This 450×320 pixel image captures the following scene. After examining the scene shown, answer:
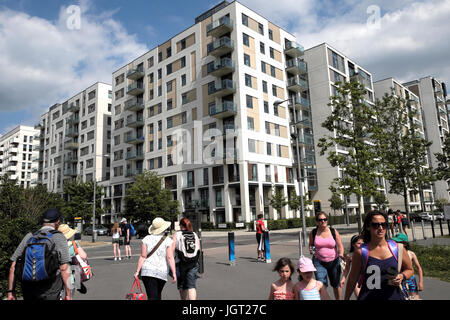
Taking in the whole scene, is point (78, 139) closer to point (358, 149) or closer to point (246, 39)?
point (246, 39)

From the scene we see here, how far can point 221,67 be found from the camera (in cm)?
4256

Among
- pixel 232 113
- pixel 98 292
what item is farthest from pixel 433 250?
pixel 232 113

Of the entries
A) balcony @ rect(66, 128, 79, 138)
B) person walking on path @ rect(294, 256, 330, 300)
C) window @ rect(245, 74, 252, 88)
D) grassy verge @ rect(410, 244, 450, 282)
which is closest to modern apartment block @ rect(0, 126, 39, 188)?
balcony @ rect(66, 128, 79, 138)

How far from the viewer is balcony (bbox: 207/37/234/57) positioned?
42.9 m

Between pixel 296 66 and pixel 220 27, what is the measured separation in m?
12.9

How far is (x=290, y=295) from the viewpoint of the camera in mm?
3781

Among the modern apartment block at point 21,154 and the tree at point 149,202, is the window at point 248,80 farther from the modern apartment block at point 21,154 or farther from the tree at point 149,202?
the modern apartment block at point 21,154

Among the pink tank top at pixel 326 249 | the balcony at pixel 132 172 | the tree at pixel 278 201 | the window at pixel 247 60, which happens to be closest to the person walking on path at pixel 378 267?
the pink tank top at pixel 326 249

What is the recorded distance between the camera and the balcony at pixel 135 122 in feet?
179

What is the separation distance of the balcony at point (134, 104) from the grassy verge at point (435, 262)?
1953 inches

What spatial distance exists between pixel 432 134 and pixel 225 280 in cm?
9117

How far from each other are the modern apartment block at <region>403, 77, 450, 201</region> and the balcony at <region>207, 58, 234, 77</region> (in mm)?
62643

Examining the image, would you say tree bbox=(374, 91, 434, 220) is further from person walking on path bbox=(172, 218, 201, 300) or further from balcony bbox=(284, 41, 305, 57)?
person walking on path bbox=(172, 218, 201, 300)
